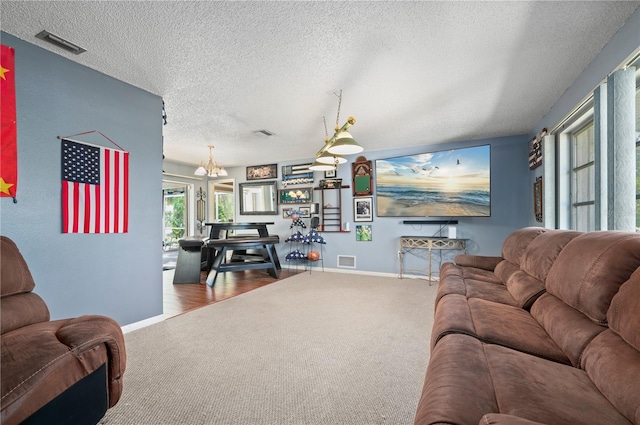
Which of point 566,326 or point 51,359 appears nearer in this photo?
point 51,359

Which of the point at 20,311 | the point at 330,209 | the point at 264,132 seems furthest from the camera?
the point at 330,209

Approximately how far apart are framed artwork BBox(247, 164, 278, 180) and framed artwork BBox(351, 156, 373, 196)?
1965mm

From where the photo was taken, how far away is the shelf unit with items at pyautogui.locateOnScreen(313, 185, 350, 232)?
5.73 meters

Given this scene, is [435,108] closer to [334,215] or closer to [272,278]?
[334,215]

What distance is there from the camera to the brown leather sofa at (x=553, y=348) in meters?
0.84

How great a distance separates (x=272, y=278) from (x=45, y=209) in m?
3.46

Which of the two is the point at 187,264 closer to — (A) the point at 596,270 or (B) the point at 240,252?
(B) the point at 240,252

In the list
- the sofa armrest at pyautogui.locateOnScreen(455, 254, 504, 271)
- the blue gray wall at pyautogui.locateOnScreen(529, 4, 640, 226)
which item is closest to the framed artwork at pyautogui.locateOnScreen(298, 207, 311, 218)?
the sofa armrest at pyautogui.locateOnScreen(455, 254, 504, 271)

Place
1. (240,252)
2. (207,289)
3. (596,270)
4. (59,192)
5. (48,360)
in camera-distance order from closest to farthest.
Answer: (48,360) < (596,270) < (59,192) < (207,289) < (240,252)

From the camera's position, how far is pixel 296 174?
6.15 m

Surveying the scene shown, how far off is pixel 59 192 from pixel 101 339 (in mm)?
1656

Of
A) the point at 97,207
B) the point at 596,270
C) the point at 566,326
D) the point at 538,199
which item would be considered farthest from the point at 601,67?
the point at 97,207

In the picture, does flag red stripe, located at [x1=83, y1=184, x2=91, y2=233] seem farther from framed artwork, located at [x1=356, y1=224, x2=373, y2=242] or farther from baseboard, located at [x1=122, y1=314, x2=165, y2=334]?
framed artwork, located at [x1=356, y1=224, x2=373, y2=242]

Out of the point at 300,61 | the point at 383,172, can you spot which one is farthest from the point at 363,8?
the point at 383,172
